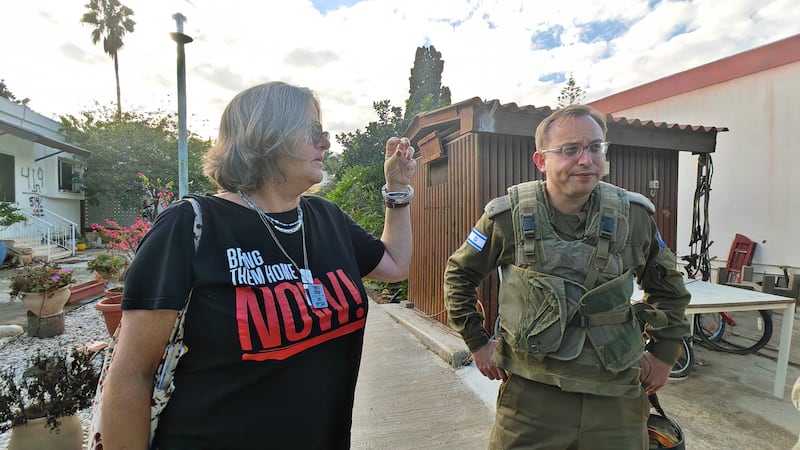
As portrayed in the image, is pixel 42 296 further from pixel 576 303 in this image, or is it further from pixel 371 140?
pixel 371 140

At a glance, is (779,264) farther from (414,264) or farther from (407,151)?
(407,151)

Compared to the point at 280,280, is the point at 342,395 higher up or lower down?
lower down

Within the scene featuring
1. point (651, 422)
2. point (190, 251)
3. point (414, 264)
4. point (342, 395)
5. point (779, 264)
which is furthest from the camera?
point (779, 264)

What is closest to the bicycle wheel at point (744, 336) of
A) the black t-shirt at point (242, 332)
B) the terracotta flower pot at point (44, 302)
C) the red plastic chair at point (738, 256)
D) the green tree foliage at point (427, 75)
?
the red plastic chair at point (738, 256)

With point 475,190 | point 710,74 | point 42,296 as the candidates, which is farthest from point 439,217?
point 710,74

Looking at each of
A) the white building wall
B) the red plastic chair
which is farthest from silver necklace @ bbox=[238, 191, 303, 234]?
the white building wall

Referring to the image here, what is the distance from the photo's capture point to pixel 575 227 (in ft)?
5.44

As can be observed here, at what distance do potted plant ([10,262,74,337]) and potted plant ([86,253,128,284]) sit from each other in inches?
125

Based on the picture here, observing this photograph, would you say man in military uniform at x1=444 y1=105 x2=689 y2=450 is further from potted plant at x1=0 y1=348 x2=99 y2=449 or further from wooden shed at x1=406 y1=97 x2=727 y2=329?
wooden shed at x1=406 y1=97 x2=727 y2=329

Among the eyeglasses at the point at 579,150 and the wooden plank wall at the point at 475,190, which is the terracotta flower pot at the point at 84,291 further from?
the eyeglasses at the point at 579,150

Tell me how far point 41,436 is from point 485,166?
3927 millimetres

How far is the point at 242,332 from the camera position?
3.36 ft

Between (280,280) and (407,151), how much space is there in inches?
29.7

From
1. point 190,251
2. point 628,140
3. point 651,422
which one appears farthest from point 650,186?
point 190,251
